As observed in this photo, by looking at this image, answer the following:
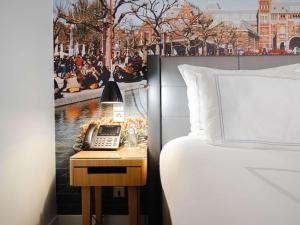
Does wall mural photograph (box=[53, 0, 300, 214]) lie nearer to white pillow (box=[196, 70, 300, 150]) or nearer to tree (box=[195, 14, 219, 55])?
tree (box=[195, 14, 219, 55])

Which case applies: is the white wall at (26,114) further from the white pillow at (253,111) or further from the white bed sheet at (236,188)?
the white pillow at (253,111)

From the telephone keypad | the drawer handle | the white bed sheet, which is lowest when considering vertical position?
the drawer handle

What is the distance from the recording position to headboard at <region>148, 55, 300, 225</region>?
6.30 ft

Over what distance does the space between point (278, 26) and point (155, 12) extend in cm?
98

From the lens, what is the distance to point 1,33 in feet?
4.57

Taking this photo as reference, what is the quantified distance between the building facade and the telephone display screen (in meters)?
1.29

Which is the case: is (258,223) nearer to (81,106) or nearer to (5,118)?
(5,118)

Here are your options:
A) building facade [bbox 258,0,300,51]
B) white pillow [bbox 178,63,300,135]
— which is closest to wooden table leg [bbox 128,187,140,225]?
white pillow [bbox 178,63,300,135]

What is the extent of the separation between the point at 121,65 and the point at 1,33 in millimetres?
940

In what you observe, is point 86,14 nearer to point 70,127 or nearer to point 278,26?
point 70,127

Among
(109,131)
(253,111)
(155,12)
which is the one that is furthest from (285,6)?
(109,131)

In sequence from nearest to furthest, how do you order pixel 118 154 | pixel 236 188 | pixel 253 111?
pixel 236 188, pixel 253 111, pixel 118 154

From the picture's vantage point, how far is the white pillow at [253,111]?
1.36 meters

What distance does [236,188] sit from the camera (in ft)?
2.49
